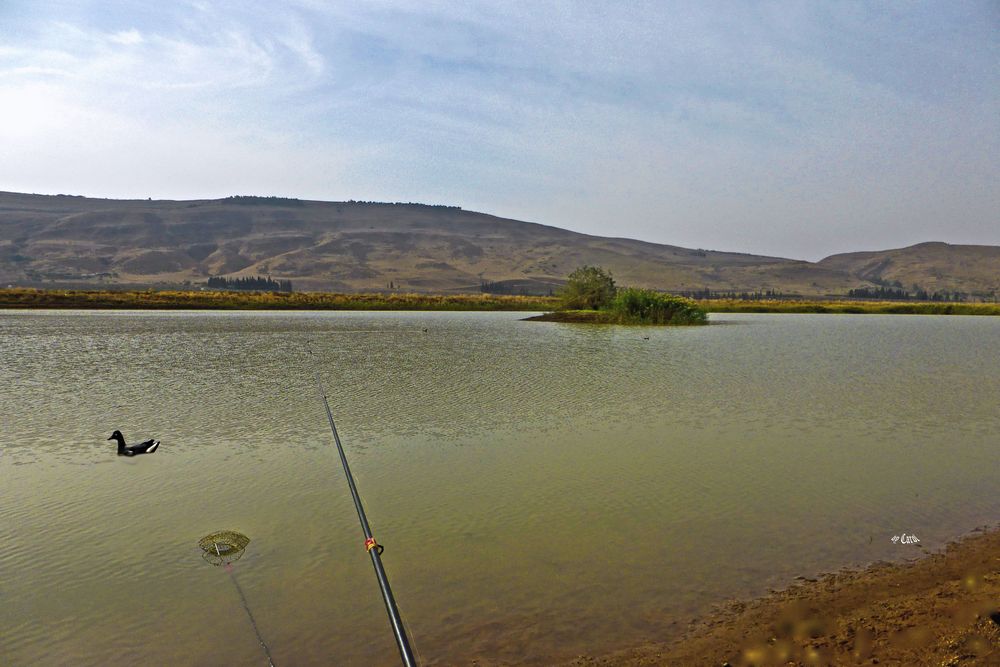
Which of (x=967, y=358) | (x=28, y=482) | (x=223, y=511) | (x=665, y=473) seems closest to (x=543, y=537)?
(x=665, y=473)

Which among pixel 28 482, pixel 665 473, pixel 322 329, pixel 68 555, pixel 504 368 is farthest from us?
pixel 322 329

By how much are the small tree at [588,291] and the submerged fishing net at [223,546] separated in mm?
57402

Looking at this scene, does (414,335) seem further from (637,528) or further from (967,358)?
(637,528)

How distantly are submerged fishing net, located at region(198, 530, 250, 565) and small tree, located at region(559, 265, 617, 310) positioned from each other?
188ft

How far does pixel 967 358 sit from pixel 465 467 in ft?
94.0

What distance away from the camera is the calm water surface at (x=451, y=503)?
5.39 metres

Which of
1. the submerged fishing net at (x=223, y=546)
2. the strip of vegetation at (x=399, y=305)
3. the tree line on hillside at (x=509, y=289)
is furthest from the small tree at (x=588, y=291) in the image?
the tree line on hillside at (x=509, y=289)

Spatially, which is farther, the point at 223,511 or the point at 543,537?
the point at 223,511

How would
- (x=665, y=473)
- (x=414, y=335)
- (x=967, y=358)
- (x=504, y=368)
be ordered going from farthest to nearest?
(x=414, y=335) → (x=967, y=358) → (x=504, y=368) → (x=665, y=473)

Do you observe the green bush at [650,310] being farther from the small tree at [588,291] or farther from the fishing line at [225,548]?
the fishing line at [225,548]

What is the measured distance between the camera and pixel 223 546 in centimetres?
696

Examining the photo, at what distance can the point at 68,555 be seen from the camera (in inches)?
267

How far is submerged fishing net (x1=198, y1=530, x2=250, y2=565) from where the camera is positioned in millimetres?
6668

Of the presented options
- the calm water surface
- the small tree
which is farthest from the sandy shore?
the small tree
